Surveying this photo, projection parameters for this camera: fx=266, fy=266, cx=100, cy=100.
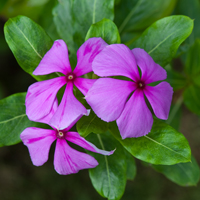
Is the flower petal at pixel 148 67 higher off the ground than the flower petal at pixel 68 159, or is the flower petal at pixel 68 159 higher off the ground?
the flower petal at pixel 148 67

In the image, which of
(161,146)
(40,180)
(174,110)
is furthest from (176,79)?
(40,180)

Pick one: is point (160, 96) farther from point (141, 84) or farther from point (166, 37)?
point (166, 37)

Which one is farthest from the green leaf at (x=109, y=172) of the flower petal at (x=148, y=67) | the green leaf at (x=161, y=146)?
the flower petal at (x=148, y=67)

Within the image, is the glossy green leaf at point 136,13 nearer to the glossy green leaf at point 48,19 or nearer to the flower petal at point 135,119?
the glossy green leaf at point 48,19

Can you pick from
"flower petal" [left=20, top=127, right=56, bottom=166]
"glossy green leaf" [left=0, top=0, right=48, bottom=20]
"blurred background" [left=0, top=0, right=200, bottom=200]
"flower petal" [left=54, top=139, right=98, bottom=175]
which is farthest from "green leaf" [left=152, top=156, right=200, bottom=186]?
"glossy green leaf" [left=0, top=0, right=48, bottom=20]

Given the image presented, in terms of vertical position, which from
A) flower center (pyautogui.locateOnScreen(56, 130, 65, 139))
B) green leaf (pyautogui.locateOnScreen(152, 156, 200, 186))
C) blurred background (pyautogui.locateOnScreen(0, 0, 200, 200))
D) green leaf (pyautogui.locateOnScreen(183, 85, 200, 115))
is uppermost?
flower center (pyautogui.locateOnScreen(56, 130, 65, 139))

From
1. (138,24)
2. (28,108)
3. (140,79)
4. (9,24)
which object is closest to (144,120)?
(140,79)

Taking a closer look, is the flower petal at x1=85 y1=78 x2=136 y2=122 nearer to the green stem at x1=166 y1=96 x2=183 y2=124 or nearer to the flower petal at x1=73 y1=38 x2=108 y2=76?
A: the flower petal at x1=73 y1=38 x2=108 y2=76
